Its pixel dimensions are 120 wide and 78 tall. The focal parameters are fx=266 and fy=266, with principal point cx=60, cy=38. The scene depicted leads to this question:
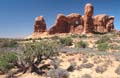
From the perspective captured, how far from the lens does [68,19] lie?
8181cm

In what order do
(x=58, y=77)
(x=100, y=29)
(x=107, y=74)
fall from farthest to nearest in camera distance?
1. (x=100, y=29)
2. (x=107, y=74)
3. (x=58, y=77)

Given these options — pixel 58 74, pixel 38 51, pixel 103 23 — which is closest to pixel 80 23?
pixel 103 23

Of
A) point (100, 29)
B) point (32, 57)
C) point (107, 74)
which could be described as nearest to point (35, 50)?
point (32, 57)

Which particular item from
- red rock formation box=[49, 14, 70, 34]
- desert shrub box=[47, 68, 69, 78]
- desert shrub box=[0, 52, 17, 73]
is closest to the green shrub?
desert shrub box=[0, 52, 17, 73]

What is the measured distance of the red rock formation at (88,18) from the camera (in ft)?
251

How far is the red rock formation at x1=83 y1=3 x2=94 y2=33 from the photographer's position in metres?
76.5

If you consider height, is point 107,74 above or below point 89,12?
below

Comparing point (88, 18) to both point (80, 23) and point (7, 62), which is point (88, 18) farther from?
point (7, 62)

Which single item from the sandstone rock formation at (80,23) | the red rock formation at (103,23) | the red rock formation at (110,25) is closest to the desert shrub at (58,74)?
the sandstone rock formation at (80,23)

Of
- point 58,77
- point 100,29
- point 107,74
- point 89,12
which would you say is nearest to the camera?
point 58,77

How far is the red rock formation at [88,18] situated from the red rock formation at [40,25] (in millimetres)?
14185

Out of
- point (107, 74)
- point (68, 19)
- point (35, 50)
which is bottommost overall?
point (107, 74)

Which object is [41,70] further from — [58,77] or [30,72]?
[58,77]

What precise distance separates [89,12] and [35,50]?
201 feet
